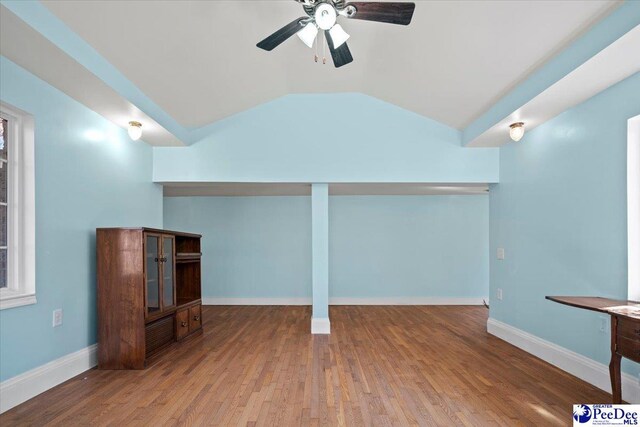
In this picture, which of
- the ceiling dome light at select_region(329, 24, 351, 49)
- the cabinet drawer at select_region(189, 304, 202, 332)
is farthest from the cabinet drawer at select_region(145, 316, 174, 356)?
the ceiling dome light at select_region(329, 24, 351, 49)

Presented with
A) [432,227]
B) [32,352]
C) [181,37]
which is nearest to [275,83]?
[181,37]

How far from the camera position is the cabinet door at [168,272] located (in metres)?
3.81

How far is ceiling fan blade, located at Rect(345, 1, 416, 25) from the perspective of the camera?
80.4 inches

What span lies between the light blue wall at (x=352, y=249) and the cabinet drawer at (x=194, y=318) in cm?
202

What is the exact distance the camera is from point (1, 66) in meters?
2.45

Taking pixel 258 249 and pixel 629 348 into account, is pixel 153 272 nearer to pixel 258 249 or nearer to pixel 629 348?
pixel 258 249

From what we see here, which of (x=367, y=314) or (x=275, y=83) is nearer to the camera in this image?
(x=275, y=83)

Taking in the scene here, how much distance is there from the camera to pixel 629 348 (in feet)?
7.02

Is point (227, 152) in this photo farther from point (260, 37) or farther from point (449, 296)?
point (449, 296)

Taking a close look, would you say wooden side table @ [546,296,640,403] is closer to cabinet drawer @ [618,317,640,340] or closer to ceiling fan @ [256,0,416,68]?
cabinet drawer @ [618,317,640,340]

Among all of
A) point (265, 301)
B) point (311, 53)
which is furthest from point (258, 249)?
point (311, 53)

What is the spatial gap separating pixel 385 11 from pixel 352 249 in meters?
4.84

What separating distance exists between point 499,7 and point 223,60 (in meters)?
2.25

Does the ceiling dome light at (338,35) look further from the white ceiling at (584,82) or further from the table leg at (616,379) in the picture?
the table leg at (616,379)
